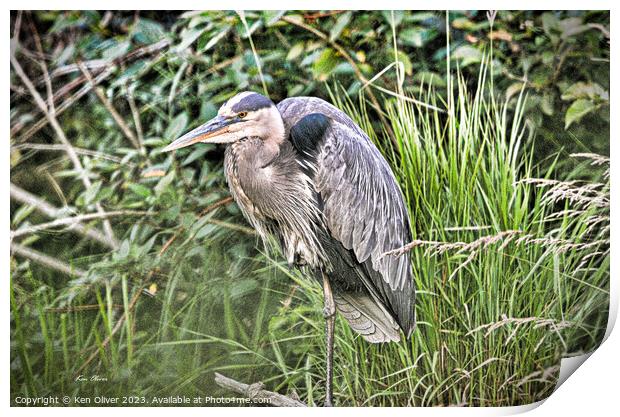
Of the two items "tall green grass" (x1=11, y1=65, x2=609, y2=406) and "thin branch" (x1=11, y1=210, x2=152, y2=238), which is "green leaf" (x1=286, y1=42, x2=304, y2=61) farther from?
"thin branch" (x1=11, y1=210, x2=152, y2=238)

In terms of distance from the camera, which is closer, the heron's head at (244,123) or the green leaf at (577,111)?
the heron's head at (244,123)

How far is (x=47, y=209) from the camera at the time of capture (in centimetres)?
322

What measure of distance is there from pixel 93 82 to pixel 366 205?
1200mm

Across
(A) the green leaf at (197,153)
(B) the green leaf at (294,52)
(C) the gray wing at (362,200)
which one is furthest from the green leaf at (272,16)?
(A) the green leaf at (197,153)

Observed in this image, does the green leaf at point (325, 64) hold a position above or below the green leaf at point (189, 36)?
below

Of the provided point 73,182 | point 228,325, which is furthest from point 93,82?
point 228,325

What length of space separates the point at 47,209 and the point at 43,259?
20 centimetres

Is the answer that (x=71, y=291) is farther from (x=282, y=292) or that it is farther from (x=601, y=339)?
(x=601, y=339)

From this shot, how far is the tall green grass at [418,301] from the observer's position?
10.4 feet

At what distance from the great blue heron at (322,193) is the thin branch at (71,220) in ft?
1.06

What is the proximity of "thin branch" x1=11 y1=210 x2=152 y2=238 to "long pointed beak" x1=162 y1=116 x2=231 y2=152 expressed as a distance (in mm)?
332

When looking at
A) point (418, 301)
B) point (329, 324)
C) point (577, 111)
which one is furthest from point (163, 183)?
point (577, 111)

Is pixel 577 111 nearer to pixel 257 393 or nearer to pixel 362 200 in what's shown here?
pixel 362 200

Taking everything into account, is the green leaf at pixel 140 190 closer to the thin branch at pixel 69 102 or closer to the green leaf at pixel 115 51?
the thin branch at pixel 69 102
